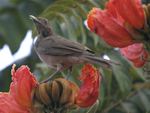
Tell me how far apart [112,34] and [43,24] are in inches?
57.7

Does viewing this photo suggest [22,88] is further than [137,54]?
No

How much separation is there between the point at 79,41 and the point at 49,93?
2.43 meters

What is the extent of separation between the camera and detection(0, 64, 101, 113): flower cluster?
6.80ft

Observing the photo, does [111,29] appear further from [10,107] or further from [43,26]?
[43,26]

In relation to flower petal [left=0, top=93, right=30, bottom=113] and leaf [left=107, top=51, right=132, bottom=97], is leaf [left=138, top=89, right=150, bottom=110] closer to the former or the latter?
leaf [left=107, top=51, right=132, bottom=97]

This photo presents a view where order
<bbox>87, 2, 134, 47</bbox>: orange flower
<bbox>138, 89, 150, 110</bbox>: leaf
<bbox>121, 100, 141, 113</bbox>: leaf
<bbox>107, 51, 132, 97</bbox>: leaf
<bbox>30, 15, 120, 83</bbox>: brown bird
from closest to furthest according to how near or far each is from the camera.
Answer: <bbox>87, 2, 134, 47</bbox>: orange flower → <bbox>30, 15, 120, 83</bbox>: brown bird → <bbox>107, 51, 132, 97</bbox>: leaf → <bbox>138, 89, 150, 110</bbox>: leaf → <bbox>121, 100, 141, 113</bbox>: leaf

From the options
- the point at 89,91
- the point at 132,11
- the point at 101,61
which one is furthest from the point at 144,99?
the point at 132,11

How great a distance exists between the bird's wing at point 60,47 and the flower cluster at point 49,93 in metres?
0.68

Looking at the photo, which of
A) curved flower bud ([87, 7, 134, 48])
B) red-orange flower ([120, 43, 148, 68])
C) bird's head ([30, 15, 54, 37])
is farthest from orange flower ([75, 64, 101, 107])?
bird's head ([30, 15, 54, 37])

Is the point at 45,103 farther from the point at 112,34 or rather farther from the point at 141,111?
the point at 141,111

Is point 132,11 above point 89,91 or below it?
above

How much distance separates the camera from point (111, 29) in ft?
7.02

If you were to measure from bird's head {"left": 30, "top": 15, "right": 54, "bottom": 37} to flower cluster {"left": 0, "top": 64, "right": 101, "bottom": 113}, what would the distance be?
1.37 metres

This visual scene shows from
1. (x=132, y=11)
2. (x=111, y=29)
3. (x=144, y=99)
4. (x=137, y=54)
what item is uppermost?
(x=132, y=11)
